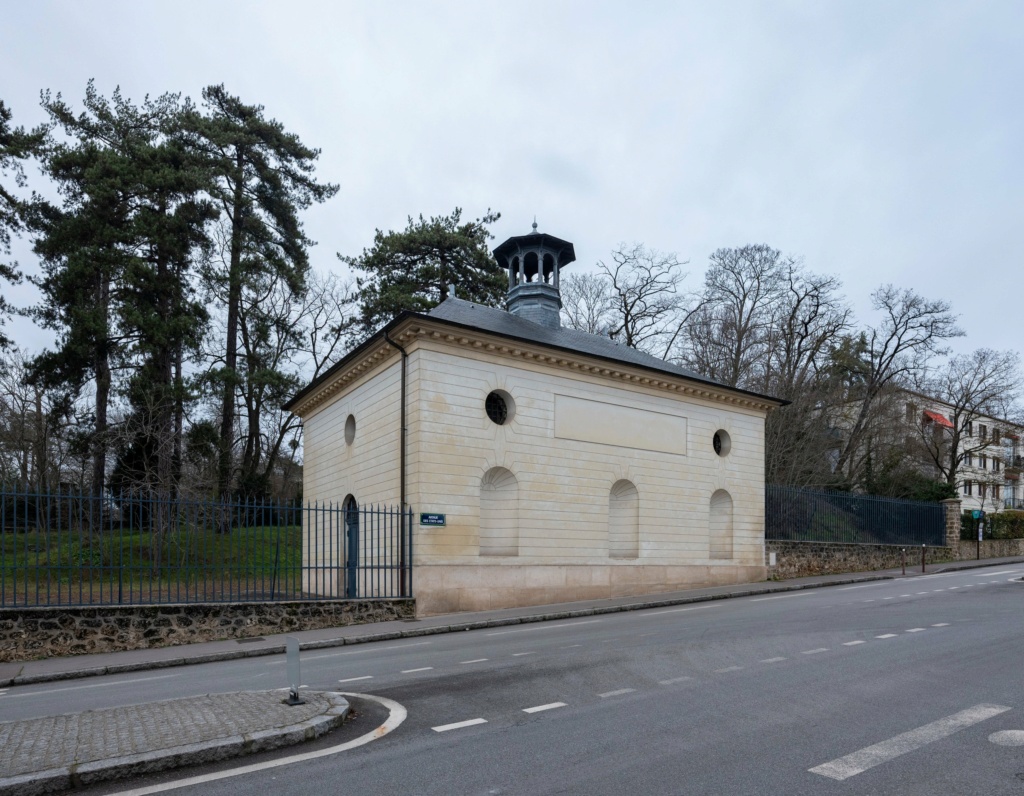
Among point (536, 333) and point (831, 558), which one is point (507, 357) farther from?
point (831, 558)

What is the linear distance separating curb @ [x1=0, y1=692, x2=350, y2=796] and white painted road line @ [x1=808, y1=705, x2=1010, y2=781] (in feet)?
12.8

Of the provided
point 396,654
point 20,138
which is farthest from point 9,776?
point 20,138

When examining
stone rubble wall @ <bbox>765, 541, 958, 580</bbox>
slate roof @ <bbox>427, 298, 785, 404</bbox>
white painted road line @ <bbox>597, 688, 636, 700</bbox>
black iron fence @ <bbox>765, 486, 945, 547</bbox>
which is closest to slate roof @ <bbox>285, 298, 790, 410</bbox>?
slate roof @ <bbox>427, 298, 785, 404</bbox>

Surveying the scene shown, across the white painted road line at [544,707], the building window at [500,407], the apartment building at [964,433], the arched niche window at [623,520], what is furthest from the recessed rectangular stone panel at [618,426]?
the apartment building at [964,433]

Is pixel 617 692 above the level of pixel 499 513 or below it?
below

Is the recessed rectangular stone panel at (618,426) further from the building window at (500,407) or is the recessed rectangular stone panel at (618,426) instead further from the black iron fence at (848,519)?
the black iron fence at (848,519)

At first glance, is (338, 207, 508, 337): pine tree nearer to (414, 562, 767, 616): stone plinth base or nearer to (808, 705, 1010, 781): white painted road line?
(414, 562, 767, 616): stone plinth base

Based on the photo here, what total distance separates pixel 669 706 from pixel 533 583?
39.5 feet

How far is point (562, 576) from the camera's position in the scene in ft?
64.7

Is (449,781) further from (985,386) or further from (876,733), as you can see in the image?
(985,386)

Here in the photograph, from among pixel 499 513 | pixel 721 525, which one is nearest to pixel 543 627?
pixel 499 513

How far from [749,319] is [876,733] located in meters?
33.5

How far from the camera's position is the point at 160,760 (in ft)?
18.3

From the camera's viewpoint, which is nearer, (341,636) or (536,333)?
(341,636)
